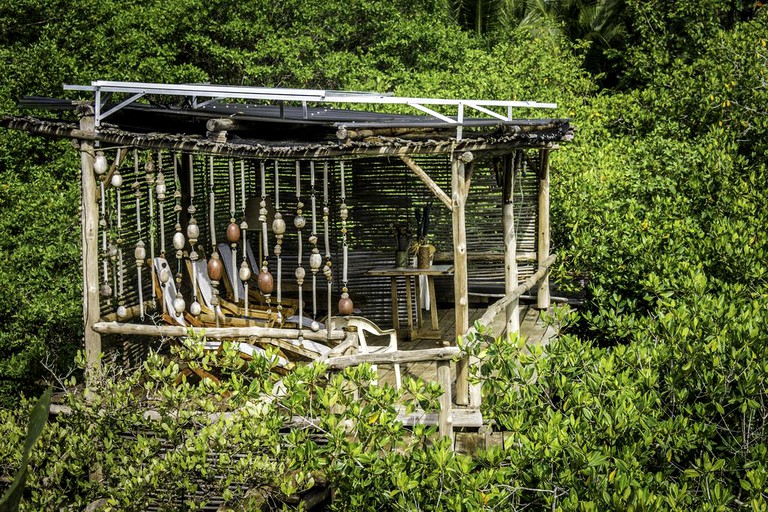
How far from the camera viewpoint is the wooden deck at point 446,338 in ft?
25.7

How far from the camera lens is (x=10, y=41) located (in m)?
13.9

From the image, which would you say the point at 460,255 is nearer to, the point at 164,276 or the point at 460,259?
the point at 460,259

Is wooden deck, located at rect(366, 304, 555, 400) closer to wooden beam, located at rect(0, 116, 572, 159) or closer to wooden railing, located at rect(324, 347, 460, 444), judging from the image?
wooden railing, located at rect(324, 347, 460, 444)

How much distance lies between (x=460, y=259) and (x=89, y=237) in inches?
109

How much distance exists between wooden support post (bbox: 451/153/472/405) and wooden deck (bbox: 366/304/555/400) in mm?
256

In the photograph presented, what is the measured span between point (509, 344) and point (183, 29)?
13.5 metres

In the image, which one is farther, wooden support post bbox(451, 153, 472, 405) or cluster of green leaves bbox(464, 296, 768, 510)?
wooden support post bbox(451, 153, 472, 405)

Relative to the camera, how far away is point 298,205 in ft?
21.6

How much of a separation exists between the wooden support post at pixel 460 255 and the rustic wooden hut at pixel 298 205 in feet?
0.04

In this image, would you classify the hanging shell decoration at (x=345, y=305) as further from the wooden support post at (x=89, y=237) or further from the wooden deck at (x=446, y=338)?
the wooden support post at (x=89, y=237)

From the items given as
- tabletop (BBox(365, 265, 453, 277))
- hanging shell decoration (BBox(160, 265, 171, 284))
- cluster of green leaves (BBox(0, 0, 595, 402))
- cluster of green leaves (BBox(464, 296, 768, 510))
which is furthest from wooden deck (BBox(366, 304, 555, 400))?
cluster of green leaves (BBox(0, 0, 595, 402))

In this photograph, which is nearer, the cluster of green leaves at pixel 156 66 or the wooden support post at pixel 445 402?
the wooden support post at pixel 445 402

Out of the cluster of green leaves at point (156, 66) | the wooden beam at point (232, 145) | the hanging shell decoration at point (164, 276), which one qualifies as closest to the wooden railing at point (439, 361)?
the wooden beam at point (232, 145)

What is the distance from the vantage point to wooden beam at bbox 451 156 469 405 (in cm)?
655
